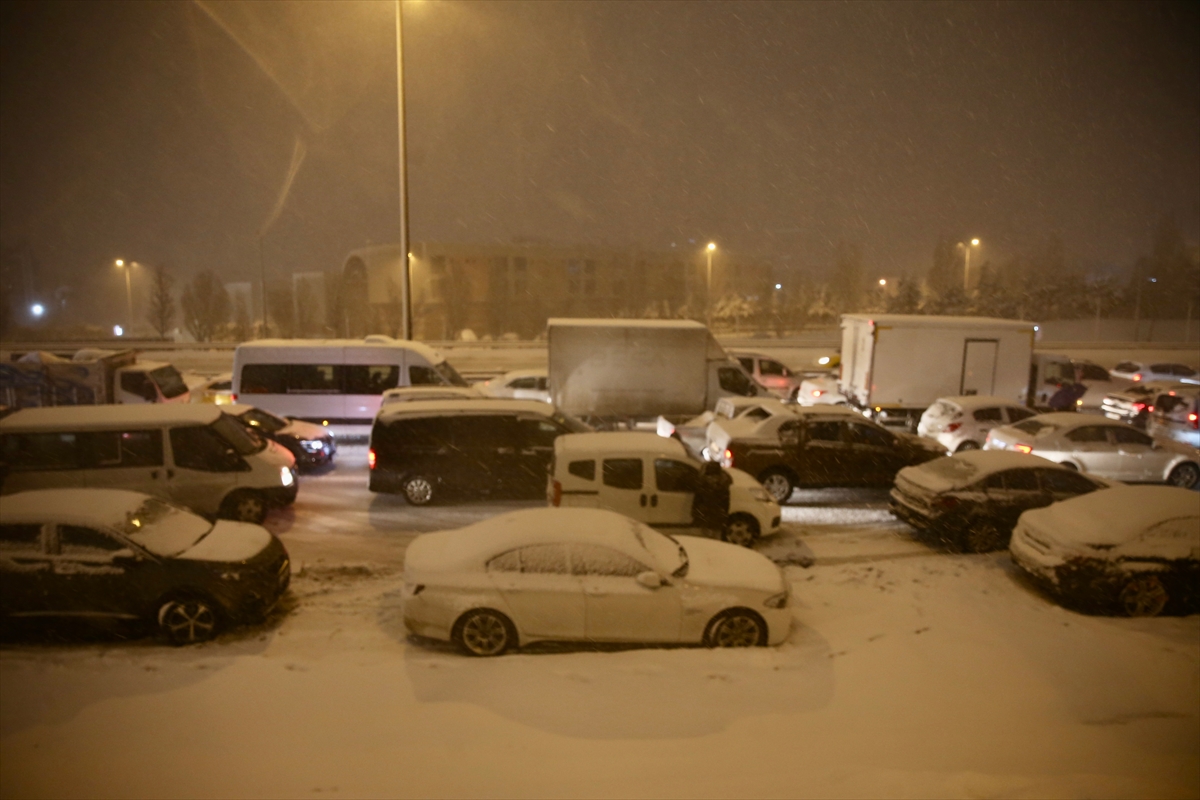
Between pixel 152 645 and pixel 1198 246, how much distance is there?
9639 cm

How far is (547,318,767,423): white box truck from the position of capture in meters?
18.9

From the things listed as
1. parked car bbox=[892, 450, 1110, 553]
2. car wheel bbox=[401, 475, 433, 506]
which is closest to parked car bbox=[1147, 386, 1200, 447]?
parked car bbox=[892, 450, 1110, 553]

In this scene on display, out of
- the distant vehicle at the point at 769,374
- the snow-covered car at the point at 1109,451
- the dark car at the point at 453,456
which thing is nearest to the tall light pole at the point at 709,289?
the distant vehicle at the point at 769,374

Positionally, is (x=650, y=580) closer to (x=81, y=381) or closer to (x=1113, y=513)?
(x=1113, y=513)

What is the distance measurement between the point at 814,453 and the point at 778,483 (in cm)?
76

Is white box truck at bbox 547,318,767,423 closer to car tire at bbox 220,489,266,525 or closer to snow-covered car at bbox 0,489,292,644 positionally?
car tire at bbox 220,489,266,525

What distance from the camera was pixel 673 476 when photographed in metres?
10.6

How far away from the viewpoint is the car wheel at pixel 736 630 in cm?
764

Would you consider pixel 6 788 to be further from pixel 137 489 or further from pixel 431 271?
pixel 431 271

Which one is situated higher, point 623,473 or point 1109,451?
point 623,473

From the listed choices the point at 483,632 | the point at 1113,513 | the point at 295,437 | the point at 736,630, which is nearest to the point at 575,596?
the point at 483,632

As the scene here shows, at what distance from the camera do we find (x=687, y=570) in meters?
7.84

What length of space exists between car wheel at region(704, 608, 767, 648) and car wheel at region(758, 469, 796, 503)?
227 inches

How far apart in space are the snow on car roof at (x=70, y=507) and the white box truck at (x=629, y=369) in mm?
11302
